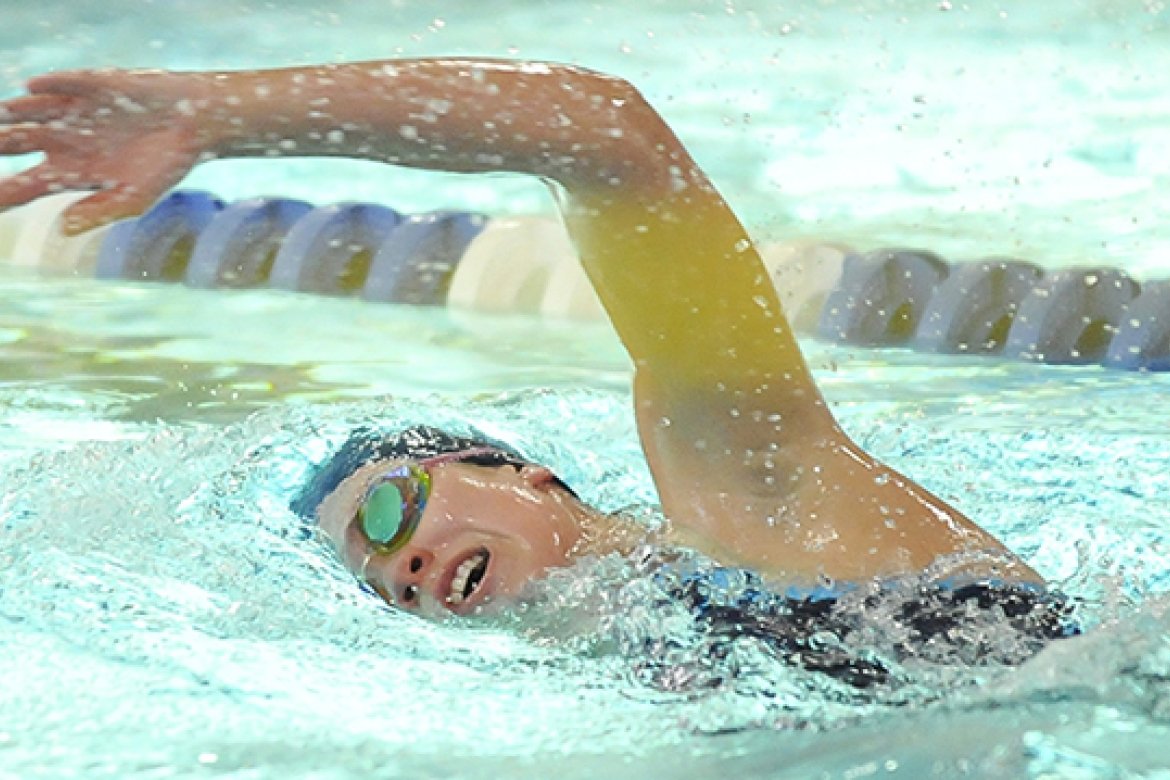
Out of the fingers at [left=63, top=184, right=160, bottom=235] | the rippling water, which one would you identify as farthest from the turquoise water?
the fingers at [left=63, top=184, right=160, bottom=235]

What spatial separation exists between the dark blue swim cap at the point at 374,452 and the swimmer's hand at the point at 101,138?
664mm

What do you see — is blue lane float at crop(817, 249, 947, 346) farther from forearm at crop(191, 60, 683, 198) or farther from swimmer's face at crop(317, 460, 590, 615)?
forearm at crop(191, 60, 683, 198)

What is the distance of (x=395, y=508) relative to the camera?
1471mm

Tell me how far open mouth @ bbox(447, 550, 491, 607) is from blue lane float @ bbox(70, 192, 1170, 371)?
5.46 feet

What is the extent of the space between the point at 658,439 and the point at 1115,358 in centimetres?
168

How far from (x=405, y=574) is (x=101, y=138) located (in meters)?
0.55

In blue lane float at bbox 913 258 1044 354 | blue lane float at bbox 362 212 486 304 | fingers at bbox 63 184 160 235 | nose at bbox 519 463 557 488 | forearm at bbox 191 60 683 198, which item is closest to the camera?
fingers at bbox 63 184 160 235

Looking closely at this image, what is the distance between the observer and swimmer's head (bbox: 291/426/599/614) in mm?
1423

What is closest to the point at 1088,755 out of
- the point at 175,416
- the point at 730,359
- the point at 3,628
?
the point at 730,359

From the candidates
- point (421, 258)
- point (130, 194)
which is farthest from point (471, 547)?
point (421, 258)

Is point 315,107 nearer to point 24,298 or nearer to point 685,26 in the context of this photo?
point 24,298

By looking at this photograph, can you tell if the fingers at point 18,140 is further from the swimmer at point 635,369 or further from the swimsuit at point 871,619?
the swimsuit at point 871,619

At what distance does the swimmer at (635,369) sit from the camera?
46.6 inches

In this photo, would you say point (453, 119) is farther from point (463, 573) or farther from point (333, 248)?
point (333, 248)
